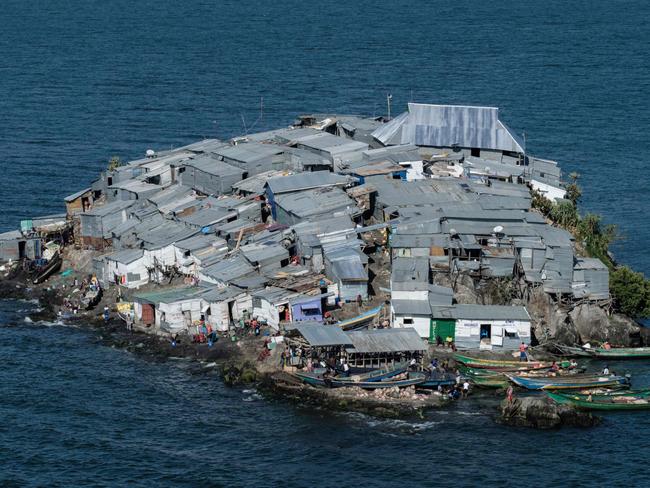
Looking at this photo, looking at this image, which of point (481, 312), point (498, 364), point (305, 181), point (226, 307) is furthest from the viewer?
point (305, 181)

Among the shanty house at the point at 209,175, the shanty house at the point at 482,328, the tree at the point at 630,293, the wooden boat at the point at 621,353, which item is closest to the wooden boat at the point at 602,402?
the wooden boat at the point at 621,353

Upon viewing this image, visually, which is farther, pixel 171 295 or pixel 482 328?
pixel 171 295

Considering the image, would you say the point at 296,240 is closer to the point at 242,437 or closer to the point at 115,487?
the point at 242,437

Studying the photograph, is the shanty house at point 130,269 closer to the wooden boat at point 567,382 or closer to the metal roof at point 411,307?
the metal roof at point 411,307

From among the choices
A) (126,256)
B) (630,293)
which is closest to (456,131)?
(630,293)

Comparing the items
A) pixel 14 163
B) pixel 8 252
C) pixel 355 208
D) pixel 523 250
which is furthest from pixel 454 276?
pixel 14 163

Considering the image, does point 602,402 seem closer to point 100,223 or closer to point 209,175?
point 209,175
